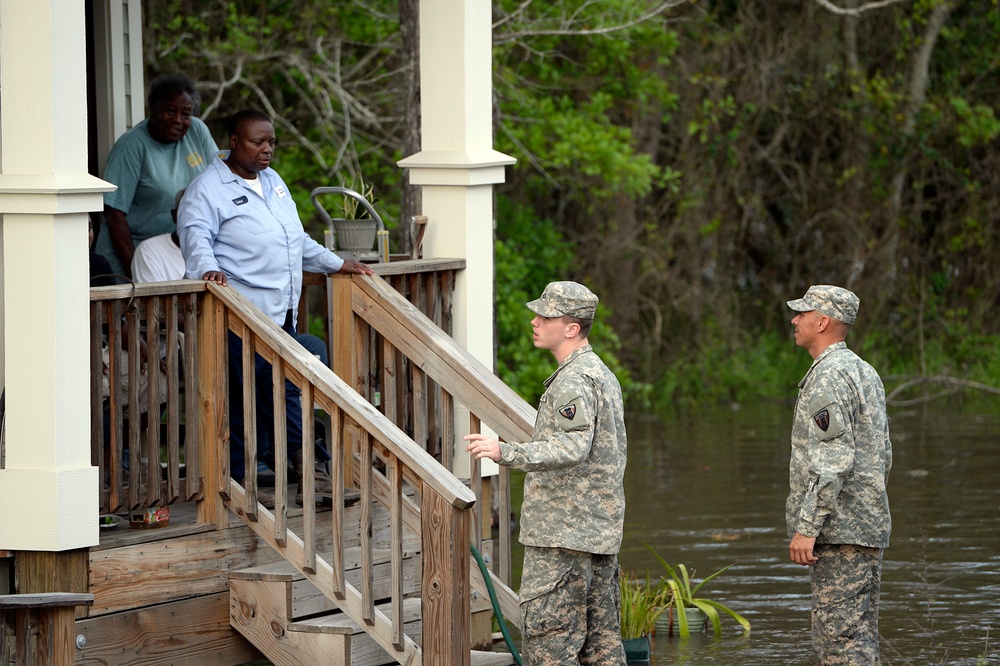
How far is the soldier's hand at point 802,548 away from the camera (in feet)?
18.5

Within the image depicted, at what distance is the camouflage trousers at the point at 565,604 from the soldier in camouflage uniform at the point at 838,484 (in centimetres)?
74

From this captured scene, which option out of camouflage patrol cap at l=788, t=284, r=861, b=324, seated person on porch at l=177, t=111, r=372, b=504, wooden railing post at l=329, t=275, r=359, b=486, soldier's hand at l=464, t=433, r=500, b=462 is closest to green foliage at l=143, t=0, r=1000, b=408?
wooden railing post at l=329, t=275, r=359, b=486

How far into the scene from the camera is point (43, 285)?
5508mm

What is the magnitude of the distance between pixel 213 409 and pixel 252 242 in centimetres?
73

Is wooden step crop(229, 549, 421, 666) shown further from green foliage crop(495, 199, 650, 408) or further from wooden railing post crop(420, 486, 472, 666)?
green foliage crop(495, 199, 650, 408)

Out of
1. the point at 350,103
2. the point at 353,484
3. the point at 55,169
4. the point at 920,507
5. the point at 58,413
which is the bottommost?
the point at 920,507

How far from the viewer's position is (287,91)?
50.2 feet

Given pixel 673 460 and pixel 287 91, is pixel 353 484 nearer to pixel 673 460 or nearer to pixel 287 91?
pixel 673 460

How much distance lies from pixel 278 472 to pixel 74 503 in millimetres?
754

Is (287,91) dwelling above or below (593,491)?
above

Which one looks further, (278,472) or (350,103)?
(350,103)

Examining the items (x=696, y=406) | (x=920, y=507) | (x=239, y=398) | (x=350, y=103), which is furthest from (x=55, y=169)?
(x=696, y=406)

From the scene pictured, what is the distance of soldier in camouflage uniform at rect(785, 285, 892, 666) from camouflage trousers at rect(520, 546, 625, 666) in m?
0.74

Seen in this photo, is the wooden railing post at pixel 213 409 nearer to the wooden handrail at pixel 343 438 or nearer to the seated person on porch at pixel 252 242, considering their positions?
the wooden handrail at pixel 343 438
